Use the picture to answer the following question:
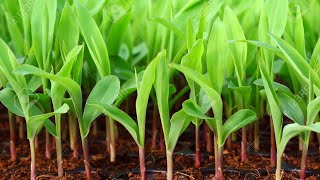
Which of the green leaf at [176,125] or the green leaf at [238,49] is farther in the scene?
the green leaf at [238,49]

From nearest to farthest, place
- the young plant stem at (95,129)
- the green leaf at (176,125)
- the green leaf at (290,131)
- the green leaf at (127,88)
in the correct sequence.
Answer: the green leaf at (290,131) < the green leaf at (176,125) < the green leaf at (127,88) < the young plant stem at (95,129)

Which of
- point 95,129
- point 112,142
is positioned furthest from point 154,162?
point 95,129

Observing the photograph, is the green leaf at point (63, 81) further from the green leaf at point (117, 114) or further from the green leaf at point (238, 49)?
the green leaf at point (238, 49)

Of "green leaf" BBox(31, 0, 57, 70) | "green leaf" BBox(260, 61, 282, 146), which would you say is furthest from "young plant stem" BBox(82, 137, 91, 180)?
"green leaf" BBox(260, 61, 282, 146)

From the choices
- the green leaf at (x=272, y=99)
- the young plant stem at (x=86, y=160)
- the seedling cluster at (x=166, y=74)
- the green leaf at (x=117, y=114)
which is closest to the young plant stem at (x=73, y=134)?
the seedling cluster at (x=166, y=74)

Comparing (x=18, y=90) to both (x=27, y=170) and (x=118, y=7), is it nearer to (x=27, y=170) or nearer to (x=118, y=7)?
(x=27, y=170)

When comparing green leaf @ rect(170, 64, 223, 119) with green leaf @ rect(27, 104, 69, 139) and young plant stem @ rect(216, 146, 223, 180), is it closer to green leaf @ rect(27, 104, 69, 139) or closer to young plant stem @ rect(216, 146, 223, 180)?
young plant stem @ rect(216, 146, 223, 180)

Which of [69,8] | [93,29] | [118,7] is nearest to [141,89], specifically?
[93,29]

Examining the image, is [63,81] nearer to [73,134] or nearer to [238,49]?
[73,134]

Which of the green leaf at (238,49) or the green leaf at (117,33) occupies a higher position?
the green leaf at (117,33)
